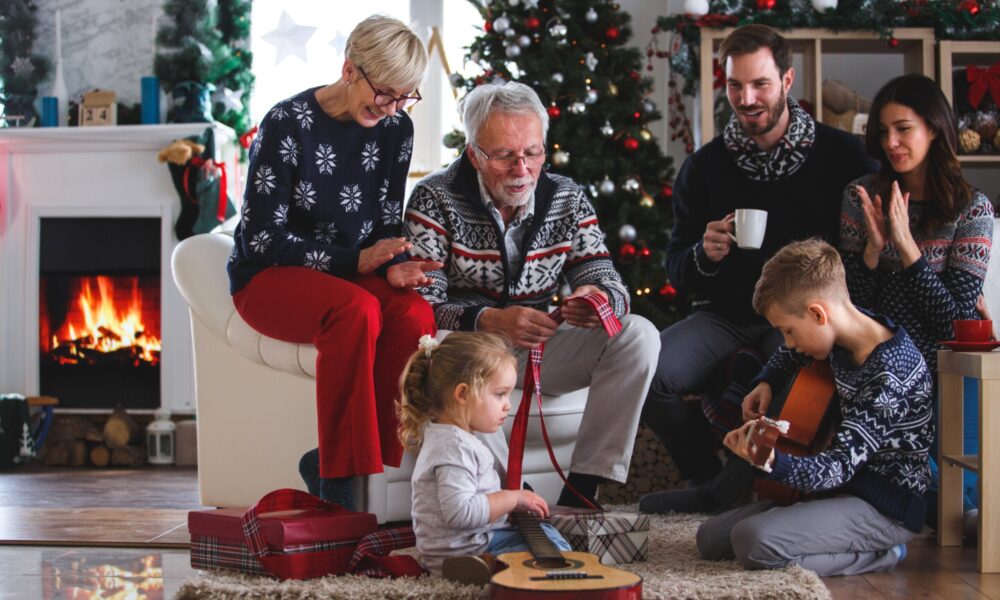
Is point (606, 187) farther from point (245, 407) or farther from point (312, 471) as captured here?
point (312, 471)

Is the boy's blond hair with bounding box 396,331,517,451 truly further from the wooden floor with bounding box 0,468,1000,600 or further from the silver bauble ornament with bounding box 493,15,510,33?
the silver bauble ornament with bounding box 493,15,510,33

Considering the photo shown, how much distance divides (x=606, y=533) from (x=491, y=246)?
82 centimetres

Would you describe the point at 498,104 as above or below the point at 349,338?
above

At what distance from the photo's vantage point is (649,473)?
316 cm

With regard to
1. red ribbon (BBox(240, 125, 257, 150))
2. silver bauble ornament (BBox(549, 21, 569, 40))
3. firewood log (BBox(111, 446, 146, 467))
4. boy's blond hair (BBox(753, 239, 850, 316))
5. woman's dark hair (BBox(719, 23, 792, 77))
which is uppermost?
silver bauble ornament (BBox(549, 21, 569, 40))

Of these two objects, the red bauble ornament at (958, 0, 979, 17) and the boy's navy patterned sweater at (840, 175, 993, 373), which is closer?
the boy's navy patterned sweater at (840, 175, 993, 373)

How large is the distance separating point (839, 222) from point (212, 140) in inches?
109

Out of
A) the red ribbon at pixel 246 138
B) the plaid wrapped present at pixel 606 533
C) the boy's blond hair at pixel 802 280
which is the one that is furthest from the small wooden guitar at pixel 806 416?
the red ribbon at pixel 246 138

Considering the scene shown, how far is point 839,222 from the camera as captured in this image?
2.80 m

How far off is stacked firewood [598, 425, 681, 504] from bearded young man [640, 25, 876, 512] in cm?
24

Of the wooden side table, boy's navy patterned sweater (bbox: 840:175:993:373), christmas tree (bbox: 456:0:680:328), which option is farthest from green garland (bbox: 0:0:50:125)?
the wooden side table

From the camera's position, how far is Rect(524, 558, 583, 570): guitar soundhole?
171 cm

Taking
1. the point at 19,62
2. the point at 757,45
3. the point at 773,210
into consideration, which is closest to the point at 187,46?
the point at 19,62

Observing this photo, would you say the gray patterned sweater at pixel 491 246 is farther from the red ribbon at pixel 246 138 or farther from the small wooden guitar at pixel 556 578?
the red ribbon at pixel 246 138
